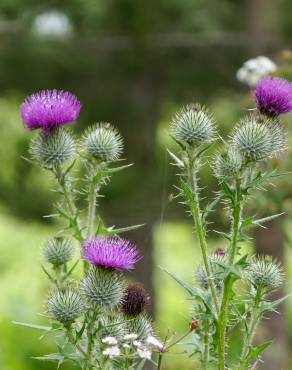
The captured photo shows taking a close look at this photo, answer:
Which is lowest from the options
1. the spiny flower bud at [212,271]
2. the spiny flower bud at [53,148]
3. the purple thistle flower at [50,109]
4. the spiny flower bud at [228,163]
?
the spiny flower bud at [212,271]

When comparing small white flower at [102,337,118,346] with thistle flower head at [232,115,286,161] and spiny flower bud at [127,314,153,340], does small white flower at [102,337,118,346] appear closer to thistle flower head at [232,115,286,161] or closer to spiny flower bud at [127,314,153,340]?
spiny flower bud at [127,314,153,340]

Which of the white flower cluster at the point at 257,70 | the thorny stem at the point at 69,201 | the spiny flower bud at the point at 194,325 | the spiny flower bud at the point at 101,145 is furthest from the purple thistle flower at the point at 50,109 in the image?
the white flower cluster at the point at 257,70

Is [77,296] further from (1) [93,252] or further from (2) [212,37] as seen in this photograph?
(2) [212,37]

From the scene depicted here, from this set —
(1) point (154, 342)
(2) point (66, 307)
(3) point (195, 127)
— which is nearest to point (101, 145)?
(3) point (195, 127)

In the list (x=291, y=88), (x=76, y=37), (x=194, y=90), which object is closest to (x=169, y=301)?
(x=194, y=90)

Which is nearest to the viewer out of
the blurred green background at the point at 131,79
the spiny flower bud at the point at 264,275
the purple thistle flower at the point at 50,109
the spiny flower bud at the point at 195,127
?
the spiny flower bud at the point at 264,275

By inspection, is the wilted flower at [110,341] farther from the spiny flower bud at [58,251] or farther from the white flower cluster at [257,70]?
the white flower cluster at [257,70]
